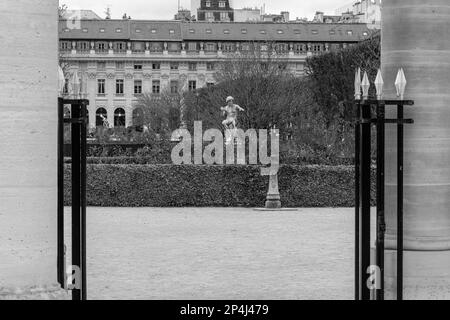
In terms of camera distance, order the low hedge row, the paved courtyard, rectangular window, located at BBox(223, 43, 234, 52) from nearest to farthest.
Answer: the paved courtyard → the low hedge row → rectangular window, located at BBox(223, 43, 234, 52)

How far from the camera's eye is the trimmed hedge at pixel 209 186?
2056cm

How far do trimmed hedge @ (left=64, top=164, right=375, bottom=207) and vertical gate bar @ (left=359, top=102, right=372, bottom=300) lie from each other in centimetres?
1418

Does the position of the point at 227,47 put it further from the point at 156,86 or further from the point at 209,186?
the point at 209,186

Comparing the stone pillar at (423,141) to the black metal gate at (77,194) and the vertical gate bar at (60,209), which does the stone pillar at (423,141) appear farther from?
the vertical gate bar at (60,209)

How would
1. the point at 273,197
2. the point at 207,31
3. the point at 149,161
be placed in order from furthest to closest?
the point at 207,31 → the point at 149,161 → the point at 273,197

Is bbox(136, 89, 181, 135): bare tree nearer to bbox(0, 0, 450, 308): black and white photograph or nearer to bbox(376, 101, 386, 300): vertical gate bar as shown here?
bbox(0, 0, 450, 308): black and white photograph

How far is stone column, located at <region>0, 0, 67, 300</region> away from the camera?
5.21 m

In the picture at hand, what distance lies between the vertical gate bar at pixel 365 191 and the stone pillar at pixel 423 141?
0.62 meters

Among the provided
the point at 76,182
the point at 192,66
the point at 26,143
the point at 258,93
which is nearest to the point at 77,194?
the point at 76,182

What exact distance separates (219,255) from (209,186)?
8843 millimetres

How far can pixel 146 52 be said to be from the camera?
349ft

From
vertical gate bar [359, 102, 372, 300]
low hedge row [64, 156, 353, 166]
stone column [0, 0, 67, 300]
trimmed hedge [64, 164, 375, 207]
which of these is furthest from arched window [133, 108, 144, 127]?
stone column [0, 0, 67, 300]

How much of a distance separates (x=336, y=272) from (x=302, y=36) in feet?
313

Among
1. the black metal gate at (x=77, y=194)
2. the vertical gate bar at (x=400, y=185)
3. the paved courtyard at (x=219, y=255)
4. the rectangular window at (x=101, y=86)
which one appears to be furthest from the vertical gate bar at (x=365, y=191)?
the rectangular window at (x=101, y=86)
